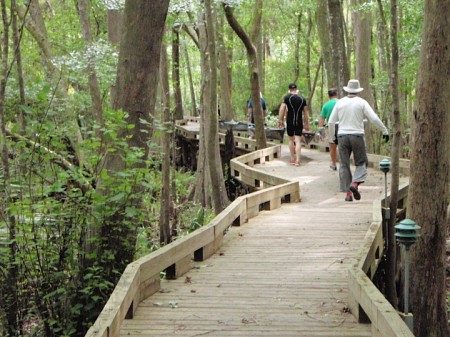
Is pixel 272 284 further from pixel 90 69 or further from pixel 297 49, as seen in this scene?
pixel 297 49

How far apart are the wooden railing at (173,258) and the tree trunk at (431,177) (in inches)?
104

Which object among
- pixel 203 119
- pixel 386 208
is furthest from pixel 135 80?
pixel 203 119

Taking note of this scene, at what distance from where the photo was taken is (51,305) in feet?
26.7

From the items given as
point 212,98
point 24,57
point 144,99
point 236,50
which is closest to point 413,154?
point 144,99

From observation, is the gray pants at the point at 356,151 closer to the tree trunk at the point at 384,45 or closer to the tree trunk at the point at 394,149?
the tree trunk at the point at 394,149

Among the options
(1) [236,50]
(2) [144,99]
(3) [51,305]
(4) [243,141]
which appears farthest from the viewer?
(1) [236,50]

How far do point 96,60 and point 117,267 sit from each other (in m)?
10.4

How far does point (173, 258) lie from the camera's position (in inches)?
325

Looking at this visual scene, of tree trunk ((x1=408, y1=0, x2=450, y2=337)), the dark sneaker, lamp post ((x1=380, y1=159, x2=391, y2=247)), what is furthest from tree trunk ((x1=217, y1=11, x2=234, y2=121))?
tree trunk ((x1=408, y1=0, x2=450, y2=337))

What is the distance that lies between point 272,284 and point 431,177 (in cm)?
242

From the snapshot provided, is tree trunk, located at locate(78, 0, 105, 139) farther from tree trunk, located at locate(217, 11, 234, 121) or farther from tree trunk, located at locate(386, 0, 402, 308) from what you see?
tree trunk, located at locate(217, 11, 234, 121)

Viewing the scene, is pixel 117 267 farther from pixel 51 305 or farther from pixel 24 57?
pixel 24 57

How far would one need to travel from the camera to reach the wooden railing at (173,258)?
232 inches

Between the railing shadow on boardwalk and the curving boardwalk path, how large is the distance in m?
0.16
